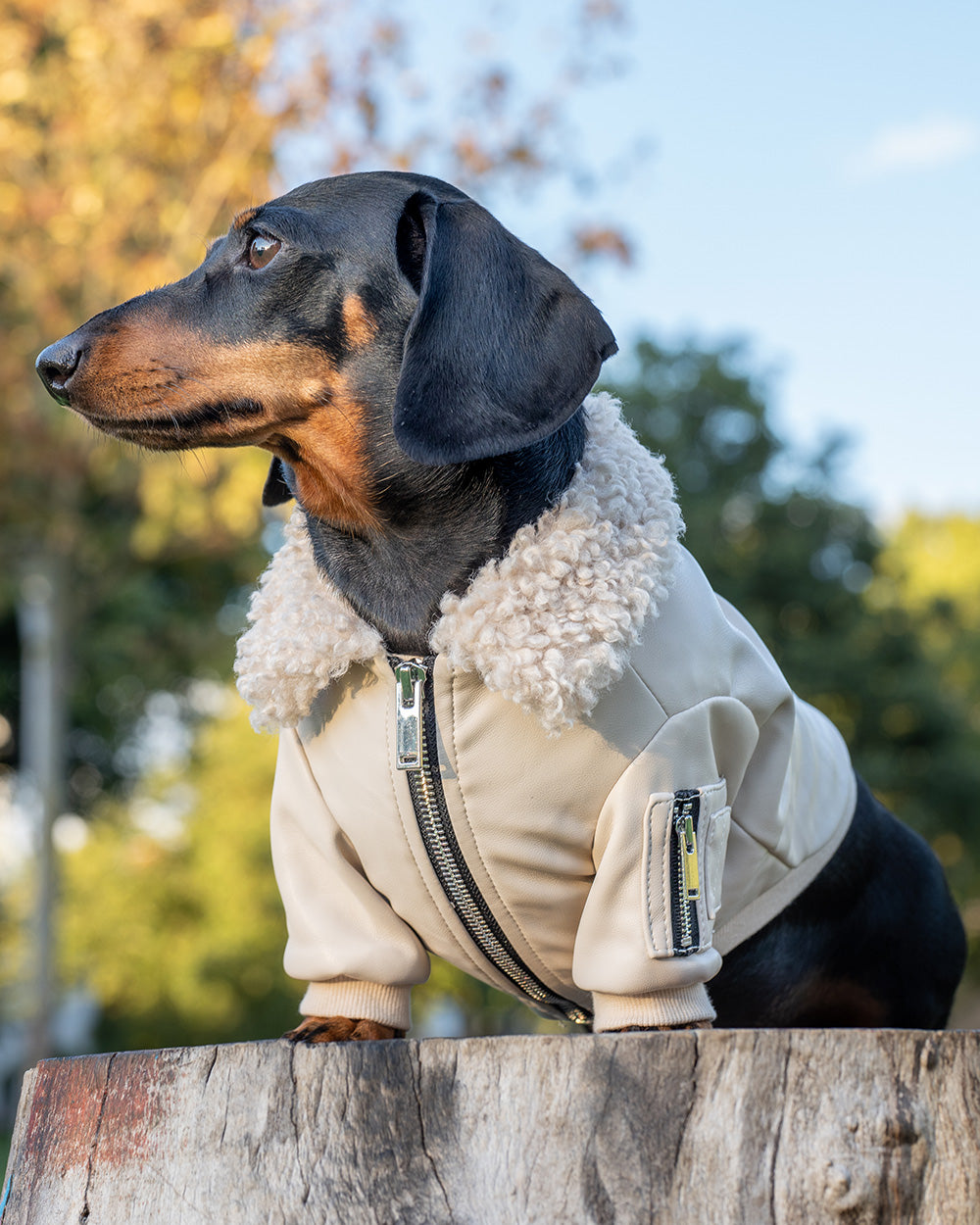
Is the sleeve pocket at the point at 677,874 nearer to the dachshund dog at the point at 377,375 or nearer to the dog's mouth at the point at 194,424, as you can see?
the dachshund dog at the point at 377,375

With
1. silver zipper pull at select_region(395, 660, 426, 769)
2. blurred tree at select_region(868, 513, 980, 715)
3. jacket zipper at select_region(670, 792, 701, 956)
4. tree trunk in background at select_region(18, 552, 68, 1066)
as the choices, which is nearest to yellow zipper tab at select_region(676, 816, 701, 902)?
jacket zipper at select_region(670, 792, 701, 956)

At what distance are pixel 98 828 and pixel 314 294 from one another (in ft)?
77.1

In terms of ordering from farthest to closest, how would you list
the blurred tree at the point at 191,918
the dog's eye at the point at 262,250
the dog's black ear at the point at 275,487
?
the blurred tree at the point at 191,918, the dog's black ear at the point at 275,487, the dog's eye at the point at 262,250

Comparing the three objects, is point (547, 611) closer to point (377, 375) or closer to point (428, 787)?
point (428, 787)

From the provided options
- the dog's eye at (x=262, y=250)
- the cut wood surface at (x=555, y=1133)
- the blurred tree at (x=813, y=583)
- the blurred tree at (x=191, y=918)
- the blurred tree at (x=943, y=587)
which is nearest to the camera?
the cut wood surface at (x=555, y=1133)

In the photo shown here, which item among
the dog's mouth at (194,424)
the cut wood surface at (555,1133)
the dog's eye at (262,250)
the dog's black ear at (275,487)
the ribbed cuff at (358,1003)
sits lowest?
the cut wood surface at (555,1133)

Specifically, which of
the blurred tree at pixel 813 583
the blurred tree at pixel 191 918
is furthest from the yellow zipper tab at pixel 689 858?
the blurred tree at pixel 191 918

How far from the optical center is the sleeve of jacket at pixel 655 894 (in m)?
2.85

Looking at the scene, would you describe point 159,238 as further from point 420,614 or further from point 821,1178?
point 821,1178

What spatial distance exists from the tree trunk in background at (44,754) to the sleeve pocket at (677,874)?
11.1 meters

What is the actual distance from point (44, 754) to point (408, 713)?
37.3 ft

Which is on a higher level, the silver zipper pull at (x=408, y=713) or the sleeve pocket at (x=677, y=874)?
the silver zipper pull at (x=408, y=713)

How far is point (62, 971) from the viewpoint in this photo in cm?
2816

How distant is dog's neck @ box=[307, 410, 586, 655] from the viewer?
3.13m
